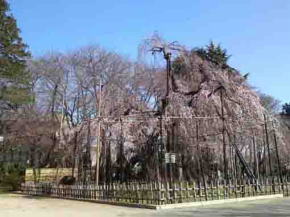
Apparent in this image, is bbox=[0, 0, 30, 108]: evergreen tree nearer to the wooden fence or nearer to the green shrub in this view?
the green shrub

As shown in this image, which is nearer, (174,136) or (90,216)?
(90,216)

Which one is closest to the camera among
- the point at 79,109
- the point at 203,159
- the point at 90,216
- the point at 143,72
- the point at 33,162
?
the point at 90,216

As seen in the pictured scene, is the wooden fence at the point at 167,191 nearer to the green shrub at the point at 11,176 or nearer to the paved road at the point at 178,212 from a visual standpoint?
the paved road at the point at 178,212

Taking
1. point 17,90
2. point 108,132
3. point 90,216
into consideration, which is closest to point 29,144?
point 17,90

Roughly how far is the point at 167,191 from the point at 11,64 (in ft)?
70.7

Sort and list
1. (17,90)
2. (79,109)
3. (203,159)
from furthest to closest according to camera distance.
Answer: (79,109) → (17,90) → (203,159)

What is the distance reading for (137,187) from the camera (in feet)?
62.6

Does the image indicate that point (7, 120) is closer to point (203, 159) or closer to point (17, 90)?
point (17, 90)

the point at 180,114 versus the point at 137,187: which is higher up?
the point at 180,114

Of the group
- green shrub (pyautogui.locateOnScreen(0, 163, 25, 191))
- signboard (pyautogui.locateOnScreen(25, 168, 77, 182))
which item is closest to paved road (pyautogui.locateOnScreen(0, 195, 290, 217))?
signboard (pyautogui.locateOnScreen(25, 168, 77, 182))

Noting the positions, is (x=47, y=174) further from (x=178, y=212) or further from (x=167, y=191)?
(x=178, y=212)

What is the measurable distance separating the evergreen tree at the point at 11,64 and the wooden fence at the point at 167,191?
11761 mm

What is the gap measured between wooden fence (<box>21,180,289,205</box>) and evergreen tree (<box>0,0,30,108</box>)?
1176cm

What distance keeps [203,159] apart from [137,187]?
29.3ft
